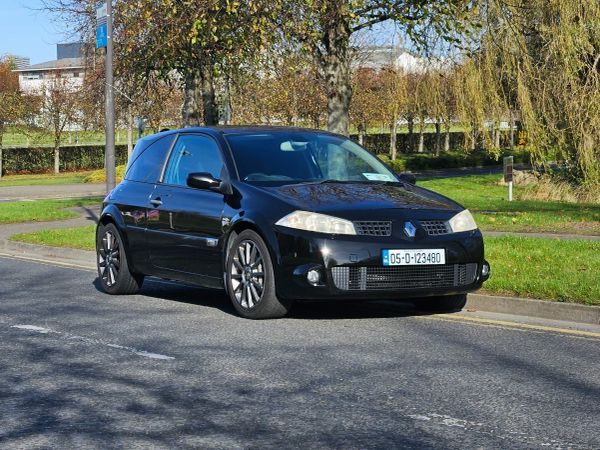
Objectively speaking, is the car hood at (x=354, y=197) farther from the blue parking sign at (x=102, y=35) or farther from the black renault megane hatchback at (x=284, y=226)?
the blue parking sign at (x=102, y=35)

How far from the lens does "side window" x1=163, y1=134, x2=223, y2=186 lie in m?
11.2

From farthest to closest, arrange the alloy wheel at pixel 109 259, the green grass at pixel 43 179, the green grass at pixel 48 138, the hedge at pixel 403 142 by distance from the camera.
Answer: the hedge at pixel 403 142 < the green grass at pixel 48 138 < the green grass at pixel 43 179 < the alloy wheel at pixel 109 259

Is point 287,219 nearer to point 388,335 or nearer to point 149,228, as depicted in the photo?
point 388,335

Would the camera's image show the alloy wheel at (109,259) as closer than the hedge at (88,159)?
Yes

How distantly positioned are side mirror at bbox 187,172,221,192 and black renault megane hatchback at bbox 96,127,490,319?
1 centimetres

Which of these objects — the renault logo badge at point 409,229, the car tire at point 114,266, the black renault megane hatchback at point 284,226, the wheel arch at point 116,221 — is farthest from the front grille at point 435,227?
the car tire at point 114,266

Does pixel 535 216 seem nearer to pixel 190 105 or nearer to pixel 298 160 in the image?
pixel 190 105

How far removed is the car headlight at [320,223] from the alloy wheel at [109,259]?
3.14 m

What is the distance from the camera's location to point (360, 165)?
37.1 feet

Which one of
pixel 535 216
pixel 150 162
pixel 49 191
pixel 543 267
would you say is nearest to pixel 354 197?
pixel 150 162

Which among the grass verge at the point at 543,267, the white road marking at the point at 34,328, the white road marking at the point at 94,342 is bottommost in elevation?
the white road marking at the point at 34,328

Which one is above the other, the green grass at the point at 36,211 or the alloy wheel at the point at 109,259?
the alloy wheel at the point at 109,259

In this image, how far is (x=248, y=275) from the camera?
1026 centimetres

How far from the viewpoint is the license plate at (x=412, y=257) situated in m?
9.70
